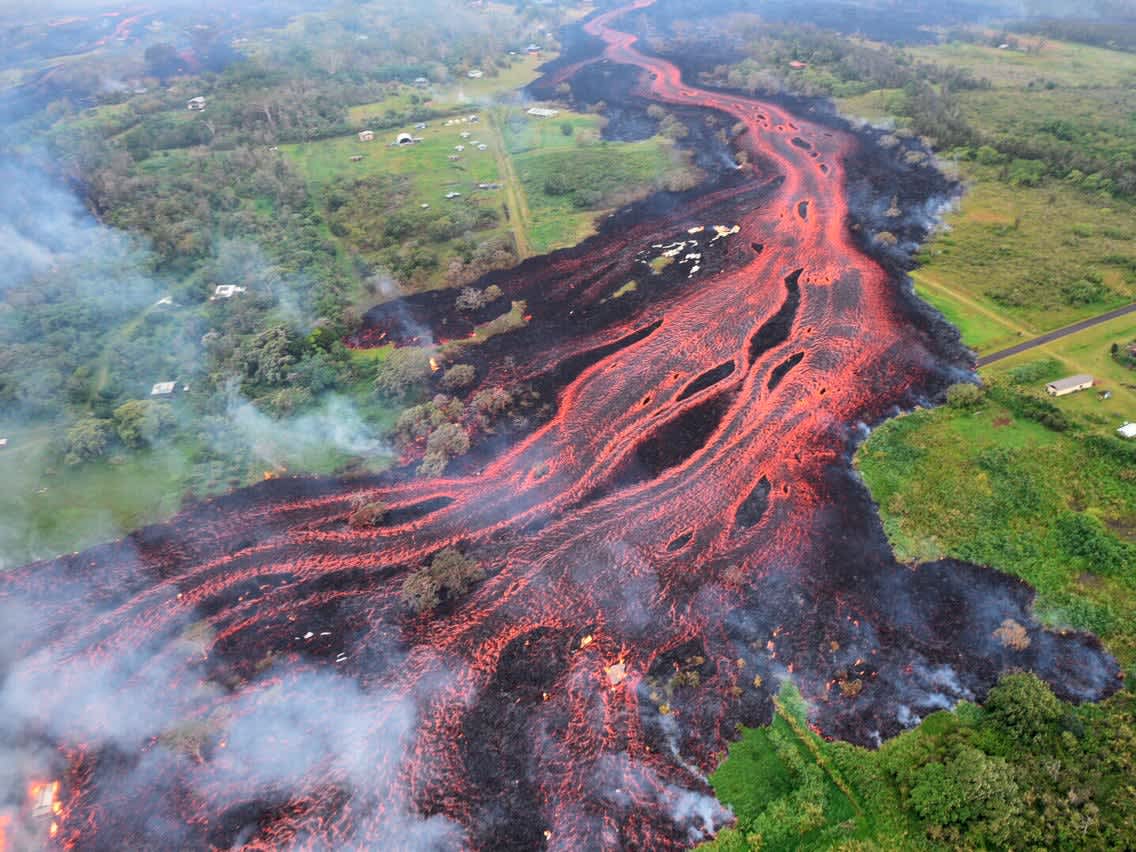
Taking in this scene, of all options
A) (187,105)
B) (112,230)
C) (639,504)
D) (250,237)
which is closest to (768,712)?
(639,504)

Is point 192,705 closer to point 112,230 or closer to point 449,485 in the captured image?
point 449,485

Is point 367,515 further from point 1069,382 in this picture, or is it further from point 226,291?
point 1069,382

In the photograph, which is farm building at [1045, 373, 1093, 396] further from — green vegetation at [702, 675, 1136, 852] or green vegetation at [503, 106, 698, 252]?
green vegetation at [503, 106, 698, 252]

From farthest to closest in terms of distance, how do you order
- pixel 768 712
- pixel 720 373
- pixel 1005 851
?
pixel 720 373 → pixel 768 712 → pixel 1005 851

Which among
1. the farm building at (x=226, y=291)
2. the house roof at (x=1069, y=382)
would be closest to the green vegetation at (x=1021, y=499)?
the house roof at (x=1069, y=382)

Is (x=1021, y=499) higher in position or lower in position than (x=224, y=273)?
lower

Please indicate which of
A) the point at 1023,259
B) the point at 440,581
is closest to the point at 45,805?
the point at 440,581

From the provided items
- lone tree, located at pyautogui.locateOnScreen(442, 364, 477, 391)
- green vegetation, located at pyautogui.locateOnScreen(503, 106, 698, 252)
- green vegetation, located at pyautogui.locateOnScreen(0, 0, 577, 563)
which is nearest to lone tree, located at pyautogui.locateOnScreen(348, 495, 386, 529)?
green vegetation, located at pyautogui.locateOnScreen(0, 0, 577, 563)

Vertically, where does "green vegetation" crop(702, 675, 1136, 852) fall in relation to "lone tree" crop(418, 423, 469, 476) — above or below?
below
